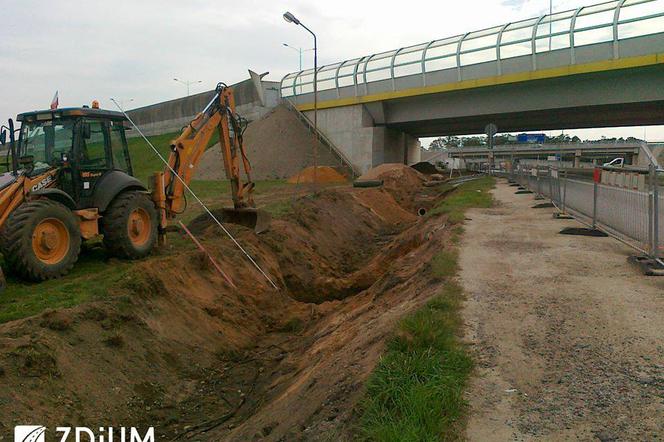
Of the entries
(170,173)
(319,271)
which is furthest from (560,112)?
(170,173)

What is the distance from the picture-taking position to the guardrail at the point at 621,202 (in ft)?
28.3

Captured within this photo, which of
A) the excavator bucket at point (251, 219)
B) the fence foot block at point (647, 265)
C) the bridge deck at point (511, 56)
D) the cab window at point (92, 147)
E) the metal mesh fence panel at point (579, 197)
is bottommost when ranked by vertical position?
the fence foot block at point (647, 265)

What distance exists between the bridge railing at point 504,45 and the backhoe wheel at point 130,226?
82.4ft

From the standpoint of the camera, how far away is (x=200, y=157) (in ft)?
42.4

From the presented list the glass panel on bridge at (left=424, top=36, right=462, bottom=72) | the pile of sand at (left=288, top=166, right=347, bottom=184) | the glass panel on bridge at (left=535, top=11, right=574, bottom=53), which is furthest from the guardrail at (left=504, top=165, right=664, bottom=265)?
the pile of sand at (left=288, top=166, right=347, bottom=184)

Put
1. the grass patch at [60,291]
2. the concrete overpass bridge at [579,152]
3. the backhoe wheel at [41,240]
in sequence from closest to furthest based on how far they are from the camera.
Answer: the grass patch at [60,291] → the backhoe wheel at [41,240] → the concrete overpass bridge at [579,152]

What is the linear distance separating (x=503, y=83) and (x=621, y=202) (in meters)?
22.3

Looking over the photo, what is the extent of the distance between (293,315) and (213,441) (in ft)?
15.6

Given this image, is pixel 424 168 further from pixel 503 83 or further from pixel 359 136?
pixel 503 83

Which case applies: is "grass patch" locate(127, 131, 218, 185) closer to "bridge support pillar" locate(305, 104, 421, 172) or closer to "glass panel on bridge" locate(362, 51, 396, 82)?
"bridge support pillar" locate(305, 104, 421, 172)

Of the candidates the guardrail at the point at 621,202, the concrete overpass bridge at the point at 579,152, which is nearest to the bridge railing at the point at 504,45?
the concrete overpass bridge at the point at 579,152

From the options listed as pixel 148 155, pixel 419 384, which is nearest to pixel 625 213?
pixel 419 384

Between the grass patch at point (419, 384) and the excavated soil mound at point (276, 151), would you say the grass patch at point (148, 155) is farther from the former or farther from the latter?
the grass patch at point (419, 384)

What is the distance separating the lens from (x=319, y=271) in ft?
44.6
